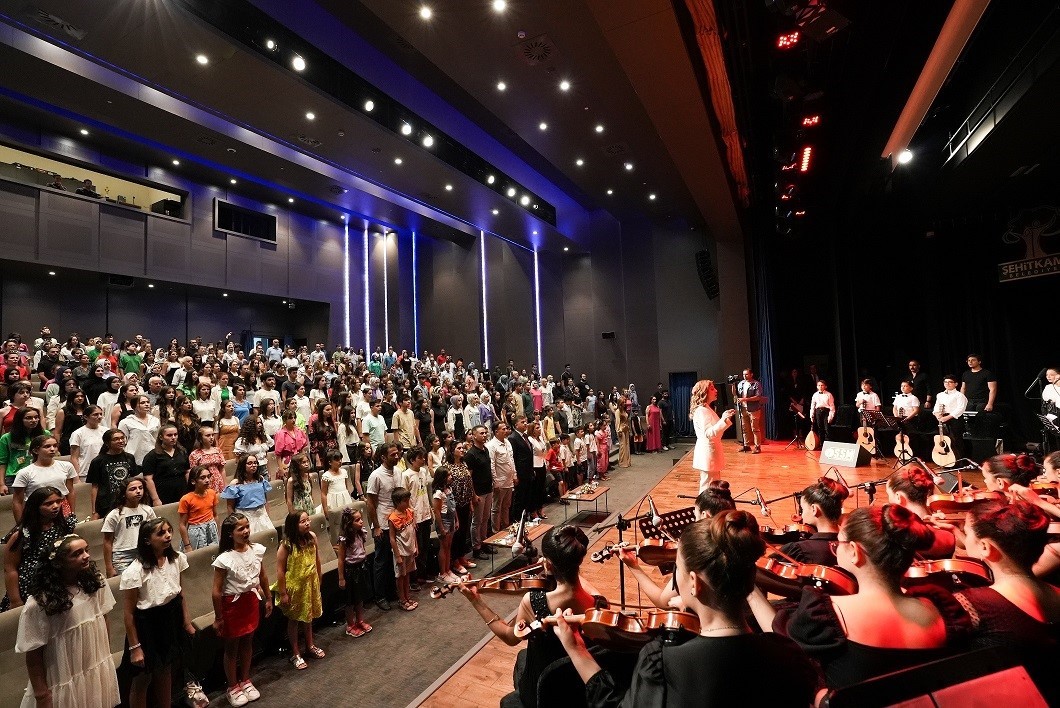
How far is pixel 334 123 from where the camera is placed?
988 centimetres

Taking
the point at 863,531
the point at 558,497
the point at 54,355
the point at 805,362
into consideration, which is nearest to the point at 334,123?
the point at 54,355

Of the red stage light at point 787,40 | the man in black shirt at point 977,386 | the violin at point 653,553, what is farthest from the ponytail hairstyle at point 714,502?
the man in black shirt at point 977,386

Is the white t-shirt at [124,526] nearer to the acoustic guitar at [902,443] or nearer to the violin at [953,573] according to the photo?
the violin at [953,573]

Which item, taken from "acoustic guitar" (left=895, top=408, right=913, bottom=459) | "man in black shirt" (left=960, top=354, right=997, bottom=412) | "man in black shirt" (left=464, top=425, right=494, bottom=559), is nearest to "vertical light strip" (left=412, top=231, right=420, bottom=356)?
"man in black shirt" (left=464, top=425, right=494, bottom=559)

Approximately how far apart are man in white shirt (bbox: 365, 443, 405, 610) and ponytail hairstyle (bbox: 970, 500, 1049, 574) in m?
4.06

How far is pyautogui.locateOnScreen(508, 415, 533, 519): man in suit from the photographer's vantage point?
6660mm

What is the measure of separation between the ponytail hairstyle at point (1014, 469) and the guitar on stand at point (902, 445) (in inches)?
162

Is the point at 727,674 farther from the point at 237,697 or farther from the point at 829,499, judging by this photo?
the point at 237,697

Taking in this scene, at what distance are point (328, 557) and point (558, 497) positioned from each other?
171 inches

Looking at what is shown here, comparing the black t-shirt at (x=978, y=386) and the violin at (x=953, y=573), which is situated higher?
the black t-shirt at (x=978, y=386)

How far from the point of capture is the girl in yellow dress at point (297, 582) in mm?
3627

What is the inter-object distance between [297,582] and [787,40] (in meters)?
6.20

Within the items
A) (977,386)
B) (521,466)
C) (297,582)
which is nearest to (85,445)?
(297,582)

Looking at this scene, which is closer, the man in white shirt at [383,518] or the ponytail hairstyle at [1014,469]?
the ponytail hairstyle at [1014,469]
